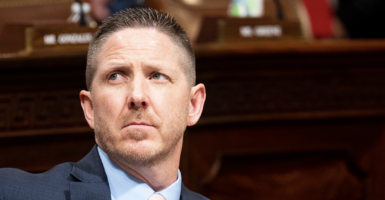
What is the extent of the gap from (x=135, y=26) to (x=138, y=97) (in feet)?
0.49

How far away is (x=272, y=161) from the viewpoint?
1431 millimetres

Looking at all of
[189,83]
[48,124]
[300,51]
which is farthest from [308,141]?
[48,124]

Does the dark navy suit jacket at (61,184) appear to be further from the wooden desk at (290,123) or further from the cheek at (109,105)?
the wooden desk at (290,123)

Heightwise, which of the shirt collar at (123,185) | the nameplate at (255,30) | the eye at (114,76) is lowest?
the shirt collar at (123,185)

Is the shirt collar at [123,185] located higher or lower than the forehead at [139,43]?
lower

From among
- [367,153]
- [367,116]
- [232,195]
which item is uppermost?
[367,116]

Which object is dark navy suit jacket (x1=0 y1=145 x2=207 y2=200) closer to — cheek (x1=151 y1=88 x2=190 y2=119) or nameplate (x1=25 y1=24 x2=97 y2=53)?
cheek (x1=151 y1=88 x2=190 y2=119)

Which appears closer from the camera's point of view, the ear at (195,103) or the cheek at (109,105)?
the cheek at (109,105)

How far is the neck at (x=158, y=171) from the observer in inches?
30.1

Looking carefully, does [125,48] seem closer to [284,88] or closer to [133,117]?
[133,117]

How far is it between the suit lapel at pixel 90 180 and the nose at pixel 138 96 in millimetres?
161

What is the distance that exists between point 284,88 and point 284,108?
73 millimetres

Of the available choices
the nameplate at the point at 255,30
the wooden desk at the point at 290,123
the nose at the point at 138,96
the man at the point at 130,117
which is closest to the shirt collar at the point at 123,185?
the man at the point at 130,117

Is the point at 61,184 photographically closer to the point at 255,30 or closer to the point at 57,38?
the point at 57,38
